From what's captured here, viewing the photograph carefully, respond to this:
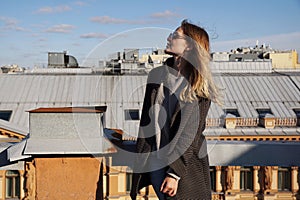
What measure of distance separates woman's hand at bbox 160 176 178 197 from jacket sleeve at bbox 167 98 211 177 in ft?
0.15

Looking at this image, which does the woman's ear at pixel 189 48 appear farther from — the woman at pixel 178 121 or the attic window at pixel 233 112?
the attic window at pixel 233 112

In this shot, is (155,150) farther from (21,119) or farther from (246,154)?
(21,119)

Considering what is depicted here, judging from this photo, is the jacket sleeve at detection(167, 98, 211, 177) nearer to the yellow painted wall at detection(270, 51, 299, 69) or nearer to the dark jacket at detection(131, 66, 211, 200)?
the dark jacket at detection(131, 66, 211, 200)

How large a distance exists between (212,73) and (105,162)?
0.99m

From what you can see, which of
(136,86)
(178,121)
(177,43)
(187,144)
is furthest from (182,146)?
(136,86)

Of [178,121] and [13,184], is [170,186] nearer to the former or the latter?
[178,121]

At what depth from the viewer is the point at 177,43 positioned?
275 centimetres

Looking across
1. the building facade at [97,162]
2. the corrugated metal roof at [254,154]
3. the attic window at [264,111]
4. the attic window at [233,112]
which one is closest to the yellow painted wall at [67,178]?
the building facade at [97,162]

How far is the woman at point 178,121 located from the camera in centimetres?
261

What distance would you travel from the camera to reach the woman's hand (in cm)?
259

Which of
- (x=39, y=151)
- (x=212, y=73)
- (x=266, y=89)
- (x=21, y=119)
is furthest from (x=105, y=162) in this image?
(x=266, y=89)

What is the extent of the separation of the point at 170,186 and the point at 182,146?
21 centimetres

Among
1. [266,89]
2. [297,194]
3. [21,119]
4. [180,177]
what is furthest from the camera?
[266,89]

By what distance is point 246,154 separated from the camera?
3.30m
